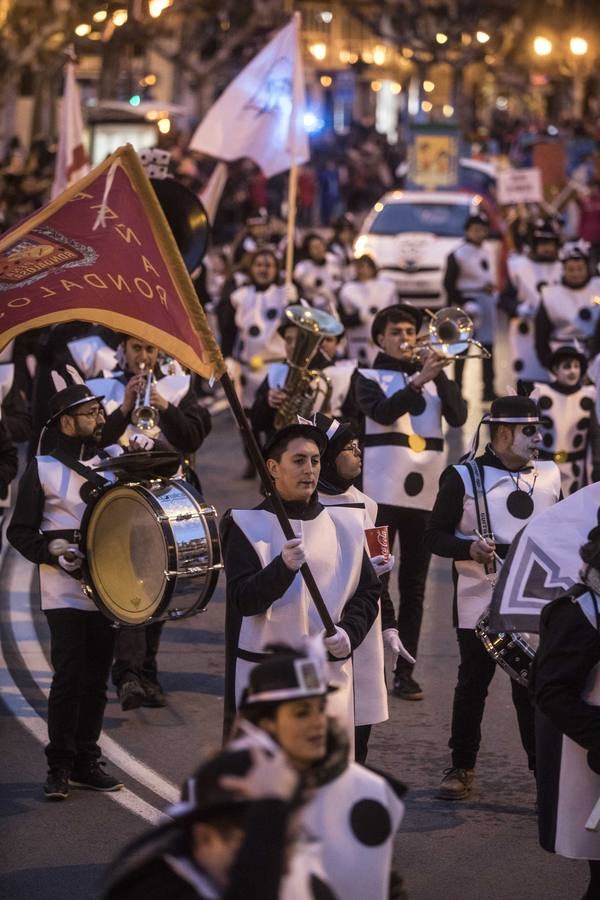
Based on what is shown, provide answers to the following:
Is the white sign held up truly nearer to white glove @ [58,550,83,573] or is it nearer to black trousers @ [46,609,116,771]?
black trousers @ [46,609,116,771]

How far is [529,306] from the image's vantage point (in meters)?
17.4

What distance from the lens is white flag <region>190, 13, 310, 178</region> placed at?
52.2ft

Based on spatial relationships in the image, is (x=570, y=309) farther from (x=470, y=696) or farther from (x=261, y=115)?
(x=470, y=696)

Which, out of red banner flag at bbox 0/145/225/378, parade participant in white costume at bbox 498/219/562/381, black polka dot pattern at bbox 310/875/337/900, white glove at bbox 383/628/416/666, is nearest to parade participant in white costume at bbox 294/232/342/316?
parade participant in white costume at bbox 498/219/562/381

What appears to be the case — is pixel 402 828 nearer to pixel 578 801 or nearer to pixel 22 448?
pixel 578 801

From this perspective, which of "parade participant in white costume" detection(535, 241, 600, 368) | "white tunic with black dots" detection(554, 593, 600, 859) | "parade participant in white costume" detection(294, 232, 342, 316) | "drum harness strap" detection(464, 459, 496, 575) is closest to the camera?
"white tunic with black dots" detection(554, 593, 600, 859)

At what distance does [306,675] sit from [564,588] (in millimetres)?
1577

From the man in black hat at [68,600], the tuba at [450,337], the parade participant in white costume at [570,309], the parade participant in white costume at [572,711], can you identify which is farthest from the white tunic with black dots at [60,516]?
the parade participant in white costume at [570,309]

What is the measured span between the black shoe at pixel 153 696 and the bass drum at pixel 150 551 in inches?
72.4

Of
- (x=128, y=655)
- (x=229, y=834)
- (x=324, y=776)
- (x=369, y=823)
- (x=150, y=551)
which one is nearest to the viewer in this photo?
(x=229, y=834)

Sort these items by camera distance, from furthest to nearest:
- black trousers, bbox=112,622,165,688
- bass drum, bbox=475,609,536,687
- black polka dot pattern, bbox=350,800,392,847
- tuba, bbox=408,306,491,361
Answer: tuba, bbox=408,306,491,361, black trousers, bbox=112,622,165,688, bass drum, bbox=475,609,536,687, black polka dot pattern, bbox=350,800,392,847

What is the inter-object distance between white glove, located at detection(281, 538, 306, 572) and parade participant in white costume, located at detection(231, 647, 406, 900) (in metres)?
1.70

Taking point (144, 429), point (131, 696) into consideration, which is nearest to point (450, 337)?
point (144, 429)

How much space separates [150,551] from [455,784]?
1.71 m
